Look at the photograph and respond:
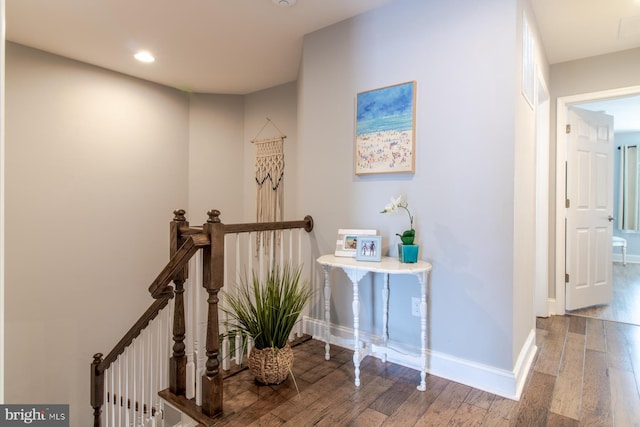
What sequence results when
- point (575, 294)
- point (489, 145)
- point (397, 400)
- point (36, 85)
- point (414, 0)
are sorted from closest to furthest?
1. point (397, 400)
2. point (489, 145)
3. point (414, 0)
4. point (36, 85)
5. point (575, 294)

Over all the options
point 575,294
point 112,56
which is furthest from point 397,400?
point 112,56

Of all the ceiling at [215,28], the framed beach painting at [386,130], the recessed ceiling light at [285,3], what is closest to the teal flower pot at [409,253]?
the framed beach painting at [386,130]

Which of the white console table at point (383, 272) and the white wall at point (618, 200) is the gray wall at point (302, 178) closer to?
the white console table at point (383, 272)

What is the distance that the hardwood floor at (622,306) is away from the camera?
3.25 m

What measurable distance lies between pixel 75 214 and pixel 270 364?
104 inches

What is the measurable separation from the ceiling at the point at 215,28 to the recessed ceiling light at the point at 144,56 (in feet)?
0.21

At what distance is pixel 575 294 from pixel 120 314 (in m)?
4.72

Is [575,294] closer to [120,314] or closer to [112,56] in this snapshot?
[120,314]

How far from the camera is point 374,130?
2361mm

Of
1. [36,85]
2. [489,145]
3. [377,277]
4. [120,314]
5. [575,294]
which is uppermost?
[36,85]

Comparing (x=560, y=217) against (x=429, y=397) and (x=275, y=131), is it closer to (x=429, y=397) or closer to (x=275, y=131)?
(x=429, y=397)

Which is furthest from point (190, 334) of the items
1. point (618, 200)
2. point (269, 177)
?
point (618, 200)

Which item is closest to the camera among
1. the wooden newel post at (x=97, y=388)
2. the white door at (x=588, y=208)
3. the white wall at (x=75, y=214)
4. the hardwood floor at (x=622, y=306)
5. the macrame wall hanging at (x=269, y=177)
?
the wooden newel post at (x=97, y=388)

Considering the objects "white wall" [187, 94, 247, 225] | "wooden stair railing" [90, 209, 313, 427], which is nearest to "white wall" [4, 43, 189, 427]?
"white wall" [187, 94, 247, 225]
